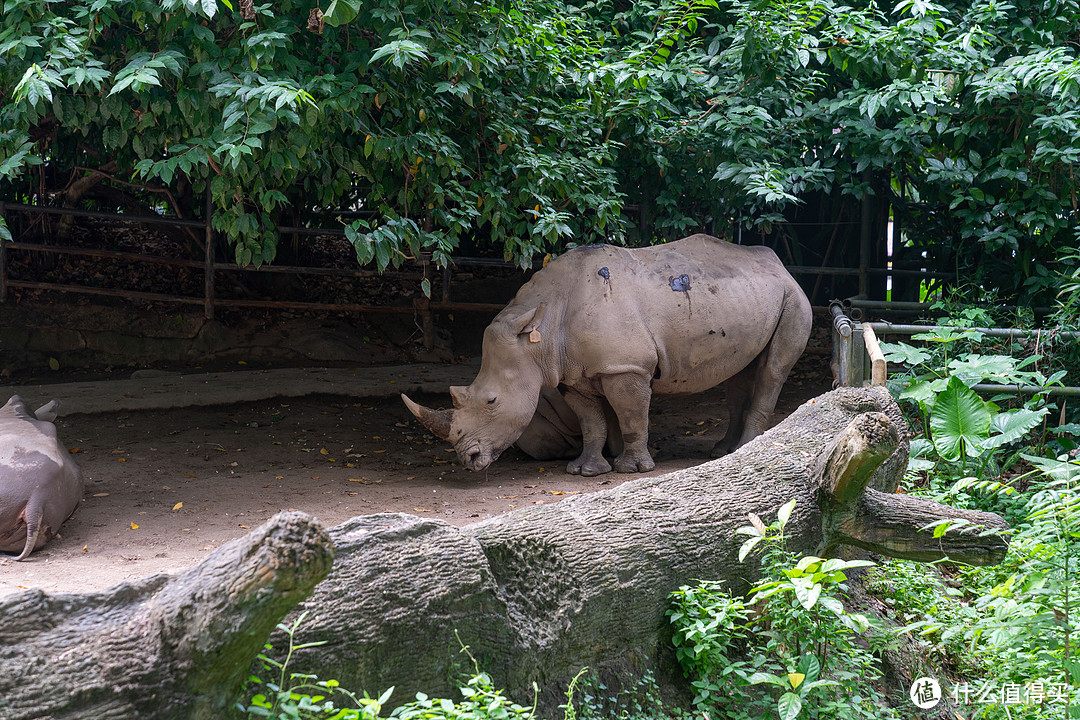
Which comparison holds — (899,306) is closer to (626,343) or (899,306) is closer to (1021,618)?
(626,343)

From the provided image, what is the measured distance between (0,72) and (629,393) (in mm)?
4464

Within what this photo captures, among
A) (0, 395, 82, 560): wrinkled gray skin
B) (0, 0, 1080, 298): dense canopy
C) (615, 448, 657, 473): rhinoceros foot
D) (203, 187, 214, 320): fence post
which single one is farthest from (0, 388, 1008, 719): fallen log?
(203, 187, 214, 320): fence post

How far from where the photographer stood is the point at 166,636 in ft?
8.18

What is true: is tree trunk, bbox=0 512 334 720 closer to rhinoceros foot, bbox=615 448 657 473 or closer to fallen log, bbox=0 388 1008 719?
fallen log, bbox=0 388 1008 719

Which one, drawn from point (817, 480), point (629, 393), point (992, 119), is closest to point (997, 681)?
point (817, 480)

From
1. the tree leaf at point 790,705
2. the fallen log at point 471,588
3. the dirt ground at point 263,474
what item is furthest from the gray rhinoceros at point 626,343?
the tree leaf at point 790,705

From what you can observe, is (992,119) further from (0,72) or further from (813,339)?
(0,72)

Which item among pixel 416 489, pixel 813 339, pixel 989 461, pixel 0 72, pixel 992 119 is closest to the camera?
pixel 0 72

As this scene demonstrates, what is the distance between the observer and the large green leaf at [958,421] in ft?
19.3

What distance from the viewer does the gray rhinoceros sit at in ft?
21.7

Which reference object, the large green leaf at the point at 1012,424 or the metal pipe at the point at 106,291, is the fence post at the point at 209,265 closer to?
the metal pipe at the point at 106,291

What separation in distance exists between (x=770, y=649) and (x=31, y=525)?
3.87 metres

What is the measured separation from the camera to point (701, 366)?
713 centimetres

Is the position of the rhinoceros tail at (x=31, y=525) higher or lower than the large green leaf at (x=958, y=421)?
lower
